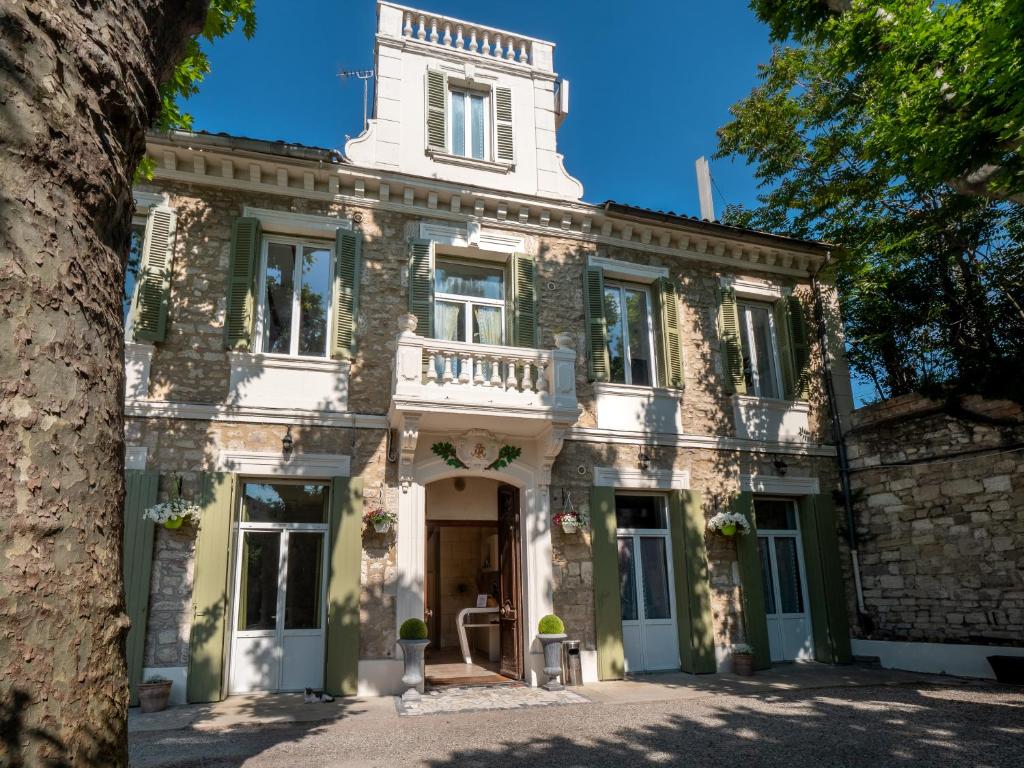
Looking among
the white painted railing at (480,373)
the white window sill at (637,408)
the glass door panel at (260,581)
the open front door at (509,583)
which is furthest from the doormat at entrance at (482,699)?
the white window sill at (637,408)

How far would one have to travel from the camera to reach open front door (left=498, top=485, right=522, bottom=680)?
328 inches

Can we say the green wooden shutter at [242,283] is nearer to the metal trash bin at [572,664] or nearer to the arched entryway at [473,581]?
the arched entryway at [473,581]

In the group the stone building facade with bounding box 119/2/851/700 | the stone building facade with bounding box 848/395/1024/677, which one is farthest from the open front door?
the stone building facade with bounding box 848/395/1024/677

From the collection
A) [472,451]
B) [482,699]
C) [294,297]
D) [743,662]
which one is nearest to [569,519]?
[472,451]

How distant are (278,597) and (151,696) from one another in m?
1.52

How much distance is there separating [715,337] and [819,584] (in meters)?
3.96

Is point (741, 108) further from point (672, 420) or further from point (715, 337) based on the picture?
point (672, 420)

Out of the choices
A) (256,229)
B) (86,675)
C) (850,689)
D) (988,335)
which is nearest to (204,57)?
(256,229)

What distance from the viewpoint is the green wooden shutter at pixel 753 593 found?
9.04 m

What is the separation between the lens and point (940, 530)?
9.02m

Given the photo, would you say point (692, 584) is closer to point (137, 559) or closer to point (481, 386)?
point (481, 386)

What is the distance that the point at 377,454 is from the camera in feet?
26.6

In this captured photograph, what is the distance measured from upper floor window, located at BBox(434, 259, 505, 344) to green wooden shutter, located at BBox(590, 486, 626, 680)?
260cm

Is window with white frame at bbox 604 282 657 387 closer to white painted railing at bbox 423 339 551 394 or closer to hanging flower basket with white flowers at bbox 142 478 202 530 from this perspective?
white painted railing at bbox 423 339 551 394
